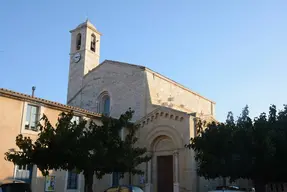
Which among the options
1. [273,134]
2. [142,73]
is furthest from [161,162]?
[273,134]

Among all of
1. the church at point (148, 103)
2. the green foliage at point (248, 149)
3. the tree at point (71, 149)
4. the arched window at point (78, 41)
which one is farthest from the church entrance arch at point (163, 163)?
the arched window at point (78, 41)

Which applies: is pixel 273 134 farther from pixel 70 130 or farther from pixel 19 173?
pixel 19 173

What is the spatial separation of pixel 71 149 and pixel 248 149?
7.63 m

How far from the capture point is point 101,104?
31141 mm

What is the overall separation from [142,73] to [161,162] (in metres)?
8.03

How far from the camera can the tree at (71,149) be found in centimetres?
1290

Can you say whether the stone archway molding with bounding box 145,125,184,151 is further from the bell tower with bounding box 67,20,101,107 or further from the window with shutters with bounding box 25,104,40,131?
the bell tower with bounding box 67,20,101,107

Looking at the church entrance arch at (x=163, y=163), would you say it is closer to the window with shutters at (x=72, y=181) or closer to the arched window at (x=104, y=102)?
the window with shutters at (x=72, y=181)

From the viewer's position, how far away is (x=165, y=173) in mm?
23812

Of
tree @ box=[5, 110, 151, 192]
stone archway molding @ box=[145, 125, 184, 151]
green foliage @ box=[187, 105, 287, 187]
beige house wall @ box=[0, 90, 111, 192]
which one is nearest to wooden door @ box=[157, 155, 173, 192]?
stone archway molding @ box=[145, 125, 184, 151]

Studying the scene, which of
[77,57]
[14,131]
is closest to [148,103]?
[77,57]

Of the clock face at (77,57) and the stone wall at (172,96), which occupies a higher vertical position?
the clock face at (77,57)

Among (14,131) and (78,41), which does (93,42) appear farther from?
(14,131)

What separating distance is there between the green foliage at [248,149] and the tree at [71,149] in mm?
4220
